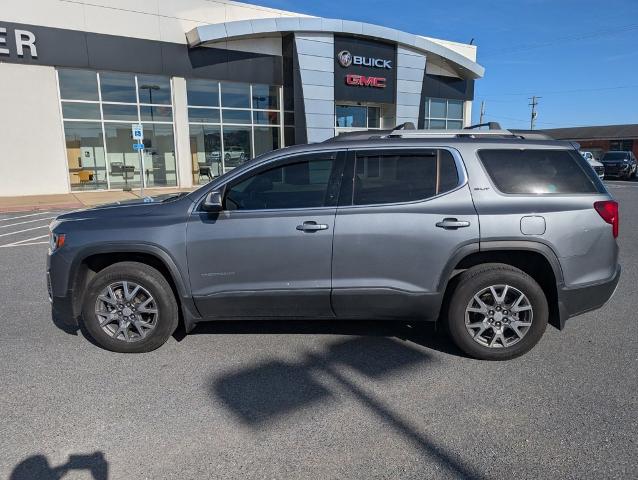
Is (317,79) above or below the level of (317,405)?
above

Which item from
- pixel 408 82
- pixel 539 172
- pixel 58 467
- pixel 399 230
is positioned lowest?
pixel 58 467

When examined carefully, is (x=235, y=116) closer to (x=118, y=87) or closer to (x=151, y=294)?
(x=118, y=87)

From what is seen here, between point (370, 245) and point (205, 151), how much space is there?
1816cm

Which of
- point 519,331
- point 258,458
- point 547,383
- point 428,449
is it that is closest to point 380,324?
point 519,331

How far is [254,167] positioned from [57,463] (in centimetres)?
244

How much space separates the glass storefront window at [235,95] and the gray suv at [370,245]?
1774cm

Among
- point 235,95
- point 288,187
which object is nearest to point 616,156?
point 235,95

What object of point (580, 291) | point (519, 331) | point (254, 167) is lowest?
point (519, 331)

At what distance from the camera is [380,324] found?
14.8ft

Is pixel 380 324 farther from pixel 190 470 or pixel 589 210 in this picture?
pixel 190 470

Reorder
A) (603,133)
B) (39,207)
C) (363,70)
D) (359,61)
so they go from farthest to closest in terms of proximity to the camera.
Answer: (603,133) < (363,70) < (359,61) < (39,207)

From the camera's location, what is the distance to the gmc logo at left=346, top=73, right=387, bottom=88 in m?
22.2

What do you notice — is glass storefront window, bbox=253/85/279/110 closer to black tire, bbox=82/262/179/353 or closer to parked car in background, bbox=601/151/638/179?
black tire, bbox=82/262/179/353

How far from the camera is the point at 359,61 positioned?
22.2 meters
